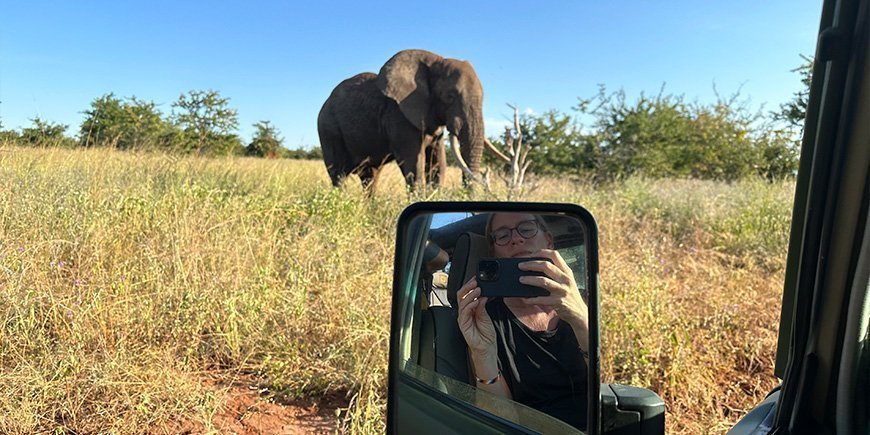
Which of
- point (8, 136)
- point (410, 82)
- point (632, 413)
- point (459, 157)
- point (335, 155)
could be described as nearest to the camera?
point (632, 413)

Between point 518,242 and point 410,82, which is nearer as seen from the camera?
point 518,242

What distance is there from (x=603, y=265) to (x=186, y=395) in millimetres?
2813

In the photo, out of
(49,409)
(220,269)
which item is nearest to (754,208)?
(220,269)

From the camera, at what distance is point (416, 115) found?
8195 millimetres

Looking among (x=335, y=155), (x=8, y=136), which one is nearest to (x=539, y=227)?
(x=8, y=136)

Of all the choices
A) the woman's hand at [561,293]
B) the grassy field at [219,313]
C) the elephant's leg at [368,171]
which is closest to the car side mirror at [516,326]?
the woman's hand at [561,293]

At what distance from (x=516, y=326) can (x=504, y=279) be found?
92 mm

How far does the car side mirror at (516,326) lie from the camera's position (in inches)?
39.3

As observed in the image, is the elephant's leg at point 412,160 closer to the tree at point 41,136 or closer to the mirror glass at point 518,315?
the tree at point 41,136

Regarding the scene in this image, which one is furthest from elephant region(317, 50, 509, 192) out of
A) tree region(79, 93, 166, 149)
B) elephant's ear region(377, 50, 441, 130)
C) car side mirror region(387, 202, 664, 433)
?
car side mirror region(387, 202, 664, 433)

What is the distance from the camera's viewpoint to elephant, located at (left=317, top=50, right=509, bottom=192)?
8.12 metres

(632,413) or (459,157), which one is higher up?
(459,157)

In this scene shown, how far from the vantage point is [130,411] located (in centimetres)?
228

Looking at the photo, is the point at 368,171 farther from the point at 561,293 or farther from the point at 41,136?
the point at 561,293
